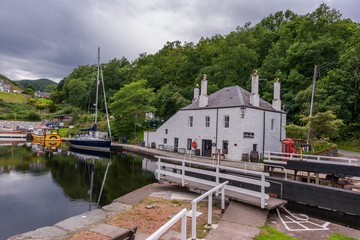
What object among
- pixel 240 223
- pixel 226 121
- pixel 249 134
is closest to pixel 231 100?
pixel 226 121

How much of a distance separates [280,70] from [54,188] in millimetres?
39394

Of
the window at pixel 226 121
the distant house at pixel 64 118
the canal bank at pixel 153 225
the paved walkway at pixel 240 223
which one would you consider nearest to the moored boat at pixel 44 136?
the distant house at pixel 64 118

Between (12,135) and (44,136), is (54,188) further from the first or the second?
(12,135)

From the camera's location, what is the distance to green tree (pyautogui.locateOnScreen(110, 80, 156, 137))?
131 feet

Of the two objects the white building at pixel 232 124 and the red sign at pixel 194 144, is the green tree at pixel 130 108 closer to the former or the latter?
the white building at pixel 232 124

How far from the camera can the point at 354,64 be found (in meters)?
32.2

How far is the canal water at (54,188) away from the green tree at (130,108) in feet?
54.6

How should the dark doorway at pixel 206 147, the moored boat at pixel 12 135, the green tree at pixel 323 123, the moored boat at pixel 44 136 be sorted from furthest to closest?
the moored boat at pixel 12 135 → the moored boat at pixel 44 136 → the dark doorway at pixel 206 147 → the green tree at pixel 323 123

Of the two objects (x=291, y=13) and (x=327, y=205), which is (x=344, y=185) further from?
(x=291, y=13)

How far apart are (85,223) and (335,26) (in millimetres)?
52290

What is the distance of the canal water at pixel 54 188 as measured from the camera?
10241 mm

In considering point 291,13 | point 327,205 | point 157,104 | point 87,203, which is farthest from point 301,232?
point 291,13

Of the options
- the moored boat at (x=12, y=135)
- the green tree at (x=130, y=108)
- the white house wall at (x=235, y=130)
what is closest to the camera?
the white house wall at (x=235, y=130)

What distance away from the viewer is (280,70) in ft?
140
